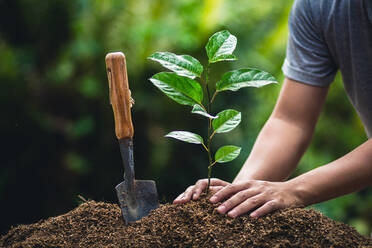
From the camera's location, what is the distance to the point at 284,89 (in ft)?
4.46

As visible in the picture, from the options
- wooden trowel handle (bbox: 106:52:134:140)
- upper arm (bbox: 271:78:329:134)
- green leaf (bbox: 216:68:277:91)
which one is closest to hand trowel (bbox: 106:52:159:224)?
wooden trowel handle (bbox: 106:52:134:140)

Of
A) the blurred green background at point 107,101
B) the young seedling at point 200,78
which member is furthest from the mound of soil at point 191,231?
the blurred green background at point 107,101

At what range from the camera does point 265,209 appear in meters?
0.87

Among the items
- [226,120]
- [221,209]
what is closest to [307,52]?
[226,120]

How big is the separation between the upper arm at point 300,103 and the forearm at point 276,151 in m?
0.02

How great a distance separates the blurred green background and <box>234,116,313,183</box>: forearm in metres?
1.22

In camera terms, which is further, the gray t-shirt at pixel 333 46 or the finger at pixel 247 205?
the gray t-shirt at pixel 333 46

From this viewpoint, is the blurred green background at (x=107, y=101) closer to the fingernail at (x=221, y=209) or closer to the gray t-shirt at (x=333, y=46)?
the gray t-shirt at (x=333, y=46)

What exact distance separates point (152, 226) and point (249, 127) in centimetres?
235

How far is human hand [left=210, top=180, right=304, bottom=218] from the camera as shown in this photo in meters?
0.87

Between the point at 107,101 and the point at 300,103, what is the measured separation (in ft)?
5.89

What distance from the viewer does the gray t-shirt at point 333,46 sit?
119 centimetres

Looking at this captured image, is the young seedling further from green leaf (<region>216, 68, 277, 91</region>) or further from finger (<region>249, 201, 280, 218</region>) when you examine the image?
finger (<region>249, 201, 280, 218</region>)

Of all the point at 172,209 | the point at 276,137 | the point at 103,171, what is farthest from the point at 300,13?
the point at 103,171
